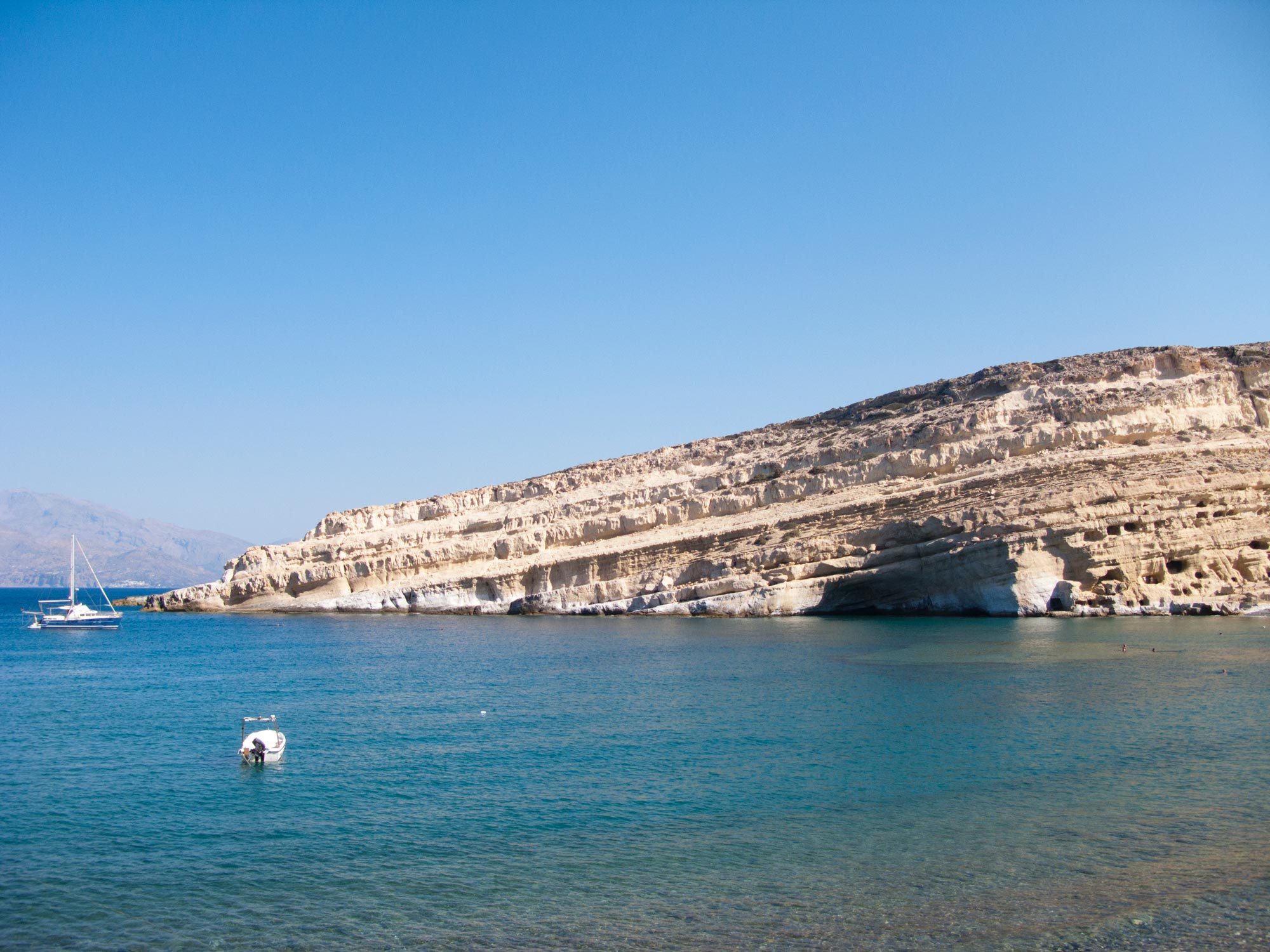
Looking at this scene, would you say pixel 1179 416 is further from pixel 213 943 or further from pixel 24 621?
pixel 24 621

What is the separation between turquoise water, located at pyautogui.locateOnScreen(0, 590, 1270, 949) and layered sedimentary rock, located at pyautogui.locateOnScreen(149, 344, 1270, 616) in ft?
35.8

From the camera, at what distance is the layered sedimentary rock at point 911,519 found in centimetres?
3788

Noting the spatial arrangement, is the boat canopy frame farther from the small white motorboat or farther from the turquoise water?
the turquoise water

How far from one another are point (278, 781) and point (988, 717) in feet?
45.2

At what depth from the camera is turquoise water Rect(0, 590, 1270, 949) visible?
33.3 ft

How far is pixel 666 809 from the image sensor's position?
1407 centimetres

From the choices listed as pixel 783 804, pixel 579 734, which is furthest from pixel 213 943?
pixel 579 734

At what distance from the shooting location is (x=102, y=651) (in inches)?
1636

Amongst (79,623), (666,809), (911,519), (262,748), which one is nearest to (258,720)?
(262,748)

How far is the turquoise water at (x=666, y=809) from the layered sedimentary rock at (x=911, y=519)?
1090 cm

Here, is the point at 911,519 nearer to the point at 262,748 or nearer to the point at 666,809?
the point at 666,809

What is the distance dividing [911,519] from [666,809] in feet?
99.3

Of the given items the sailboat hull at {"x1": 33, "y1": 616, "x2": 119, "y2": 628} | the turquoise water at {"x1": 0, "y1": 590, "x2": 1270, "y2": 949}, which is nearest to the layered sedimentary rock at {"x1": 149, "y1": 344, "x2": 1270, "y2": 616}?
the sailboat hull at {"x1": 33, "y1": 616, "x2": 119, "y2": 628}

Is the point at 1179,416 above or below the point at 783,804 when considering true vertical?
above
